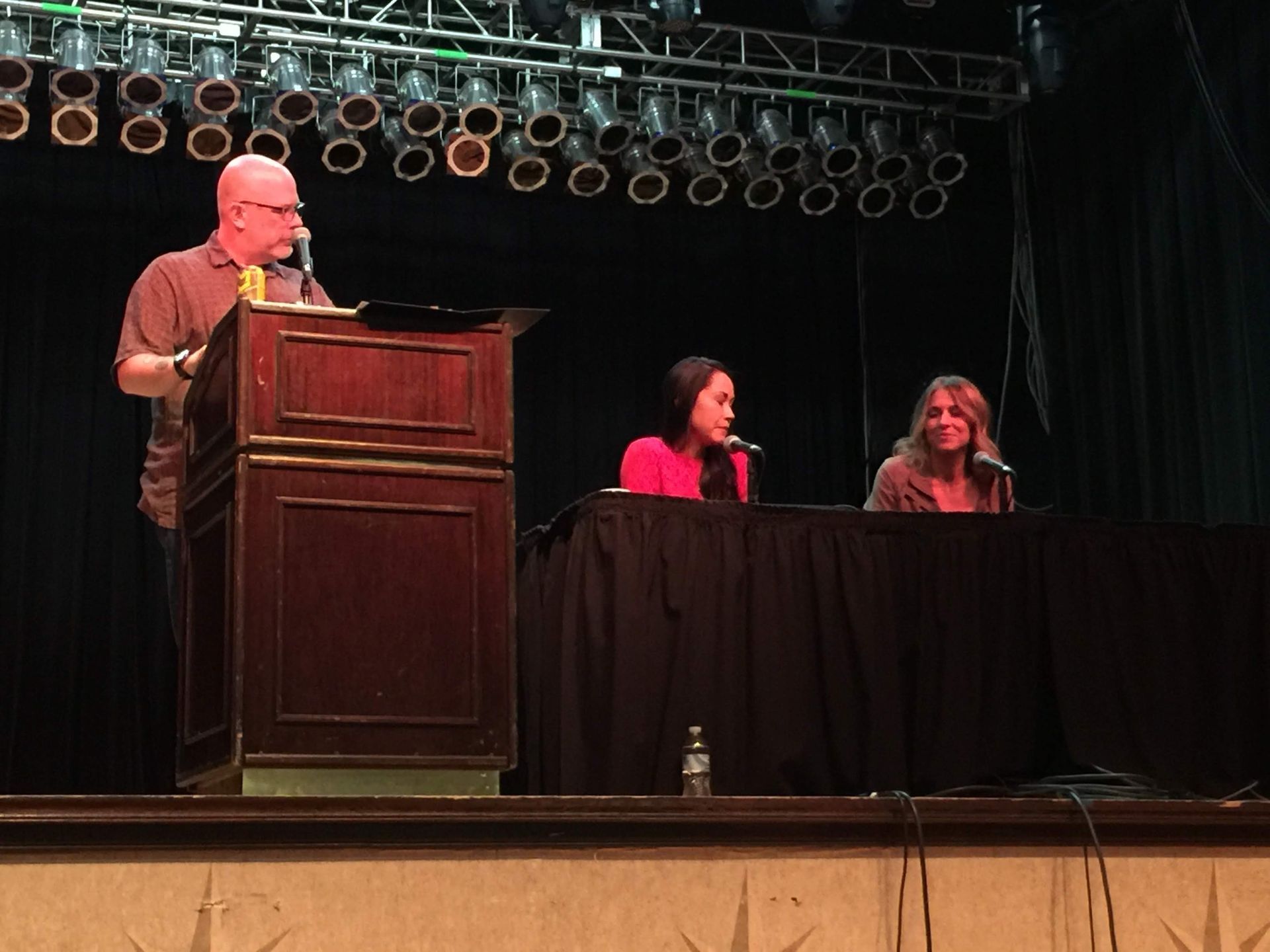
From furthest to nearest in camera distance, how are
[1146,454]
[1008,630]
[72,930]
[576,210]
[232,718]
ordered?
[576,210]
[1146,454]
[1008,630]
[232,718]
[72,930]

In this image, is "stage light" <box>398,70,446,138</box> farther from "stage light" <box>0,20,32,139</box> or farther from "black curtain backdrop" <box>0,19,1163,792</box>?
"stage light" <box>0,20,32,139</box>

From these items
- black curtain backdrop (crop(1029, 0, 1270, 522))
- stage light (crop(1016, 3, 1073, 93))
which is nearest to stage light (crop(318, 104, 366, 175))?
stage light (crop(1016, 3, 1073, 93))

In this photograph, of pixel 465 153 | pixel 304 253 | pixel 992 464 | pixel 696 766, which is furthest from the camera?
pixel 465 153

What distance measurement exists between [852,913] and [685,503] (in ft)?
4.19

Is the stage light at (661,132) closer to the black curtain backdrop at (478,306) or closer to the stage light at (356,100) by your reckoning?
the black curtain backdrop at (478,306)

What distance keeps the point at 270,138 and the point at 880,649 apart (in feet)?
11.1

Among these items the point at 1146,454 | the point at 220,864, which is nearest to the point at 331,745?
the point at 220,864

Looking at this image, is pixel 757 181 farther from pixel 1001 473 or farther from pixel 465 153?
pixel 1001 473

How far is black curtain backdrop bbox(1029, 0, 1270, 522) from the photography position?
6.20m

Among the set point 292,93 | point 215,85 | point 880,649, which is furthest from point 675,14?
point 880,649

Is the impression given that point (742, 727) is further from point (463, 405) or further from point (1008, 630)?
point (463, 405)

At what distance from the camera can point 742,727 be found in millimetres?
3480

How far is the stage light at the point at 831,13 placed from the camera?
6000 mm

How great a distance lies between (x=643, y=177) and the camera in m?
6.58
